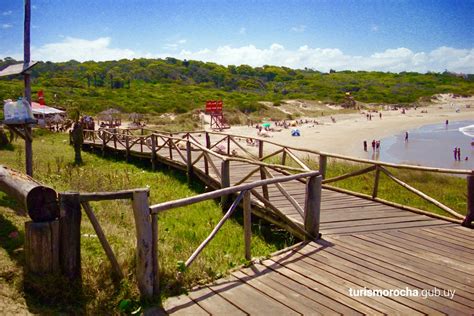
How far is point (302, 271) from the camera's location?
4.67 meters

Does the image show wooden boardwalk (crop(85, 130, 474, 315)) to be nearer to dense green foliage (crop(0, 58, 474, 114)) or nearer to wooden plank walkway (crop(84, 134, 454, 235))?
wooden plank walkway (crop(84, 134, 454, 235))

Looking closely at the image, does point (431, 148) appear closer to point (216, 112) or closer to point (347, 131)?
point (347, 131)

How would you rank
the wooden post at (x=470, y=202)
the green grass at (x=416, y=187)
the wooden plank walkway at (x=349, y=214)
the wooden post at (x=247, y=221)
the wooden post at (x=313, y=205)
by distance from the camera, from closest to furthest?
1. the wooden post at (x=247, y=221)
2. the wooden post at (x=313, y=205)
3. the wooden post at (x=470, y=202)
4. the wooden plank walkway at (x=349, y=214)
5. the green grass at (x=416, y=187)

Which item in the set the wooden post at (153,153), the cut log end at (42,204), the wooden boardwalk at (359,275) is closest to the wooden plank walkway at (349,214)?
the wooden boardwalk at (359,275)

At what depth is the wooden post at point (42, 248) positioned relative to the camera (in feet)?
12.5

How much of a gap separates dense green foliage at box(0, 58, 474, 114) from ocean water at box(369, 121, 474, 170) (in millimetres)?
21061

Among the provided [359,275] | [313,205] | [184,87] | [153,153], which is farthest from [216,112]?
[184,87]

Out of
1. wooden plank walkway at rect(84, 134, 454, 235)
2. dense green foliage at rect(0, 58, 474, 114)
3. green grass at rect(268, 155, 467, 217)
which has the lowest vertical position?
green grass at rect(268, 155, 467, 217)

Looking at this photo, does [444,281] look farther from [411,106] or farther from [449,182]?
[411,106]

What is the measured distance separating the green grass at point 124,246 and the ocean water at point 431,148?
17744 millimetres

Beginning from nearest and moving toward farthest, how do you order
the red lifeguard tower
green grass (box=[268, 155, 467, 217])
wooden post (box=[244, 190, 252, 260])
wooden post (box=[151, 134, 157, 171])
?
1. wooden post (box=[244, 190, 252, 260])
2. green grass (box=[268, 155, 467, 217])
3. wooden post (box=[151, 134, 157, 171])
4. the red lifeguard tower

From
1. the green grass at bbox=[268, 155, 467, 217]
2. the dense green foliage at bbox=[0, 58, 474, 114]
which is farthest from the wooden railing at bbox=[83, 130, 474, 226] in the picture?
the dense green foliage at bbox=[0, 58, 474, 114]

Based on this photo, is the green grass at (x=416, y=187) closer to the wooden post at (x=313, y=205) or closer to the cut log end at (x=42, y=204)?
the wooden post at (x=313, y=205)

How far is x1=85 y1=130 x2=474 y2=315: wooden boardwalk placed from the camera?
3879 mm
